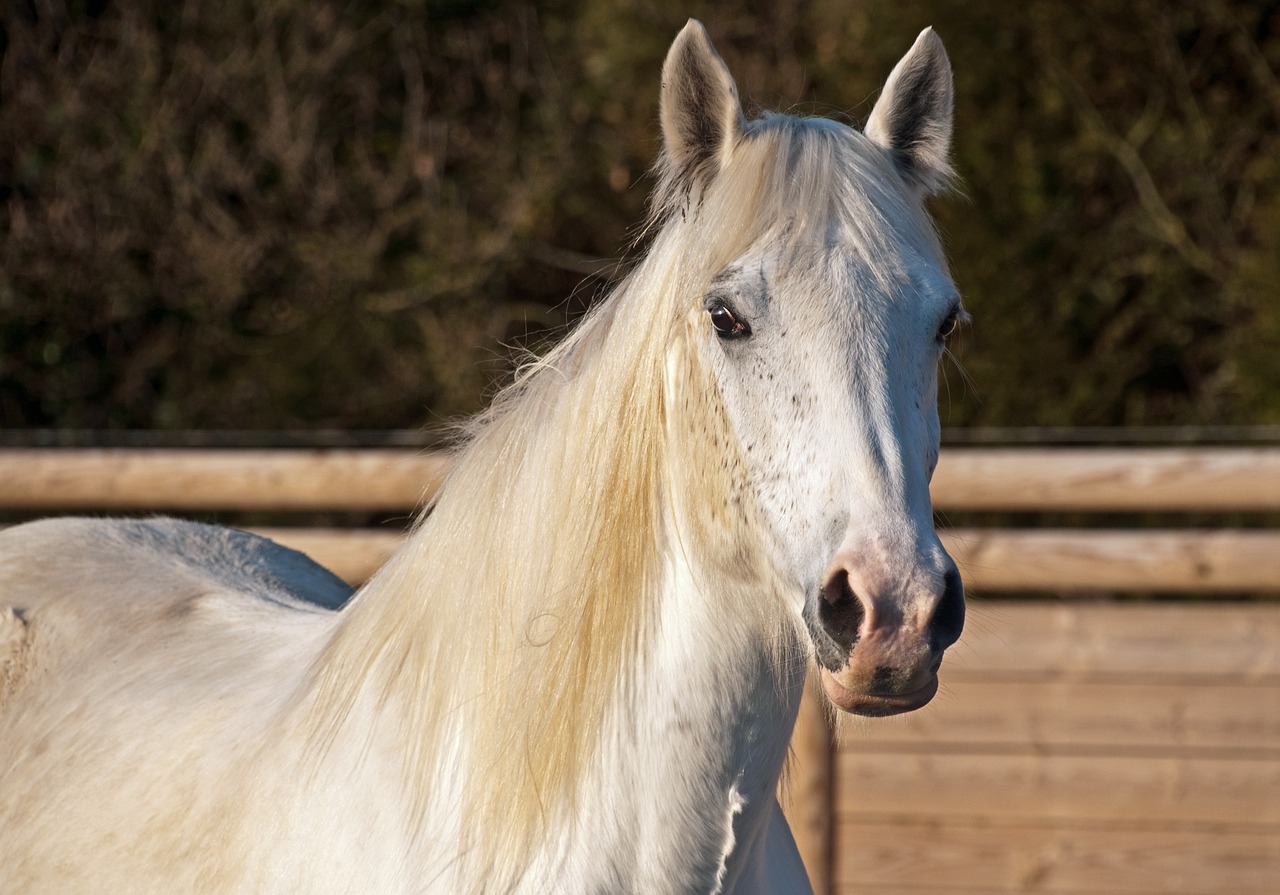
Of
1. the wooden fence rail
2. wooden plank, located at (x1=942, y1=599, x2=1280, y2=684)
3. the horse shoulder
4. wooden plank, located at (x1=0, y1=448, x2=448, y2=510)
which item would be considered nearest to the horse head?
the horse shoulder

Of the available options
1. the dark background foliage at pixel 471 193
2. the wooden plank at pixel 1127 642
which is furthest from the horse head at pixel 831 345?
the dark background foliage at pixel 471 193

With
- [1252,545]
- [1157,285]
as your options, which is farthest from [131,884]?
[1157,285]

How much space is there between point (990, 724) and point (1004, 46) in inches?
171

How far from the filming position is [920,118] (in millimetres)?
1748

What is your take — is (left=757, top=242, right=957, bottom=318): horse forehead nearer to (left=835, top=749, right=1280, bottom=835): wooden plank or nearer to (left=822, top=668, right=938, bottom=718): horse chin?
(left=822, top=668, right=938, bottom=718): horse chin

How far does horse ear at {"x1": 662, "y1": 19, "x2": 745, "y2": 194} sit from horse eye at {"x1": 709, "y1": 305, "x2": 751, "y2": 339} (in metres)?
0.21

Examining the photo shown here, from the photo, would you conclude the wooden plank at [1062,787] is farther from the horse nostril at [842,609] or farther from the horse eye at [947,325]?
the horse nostril at [842,609]

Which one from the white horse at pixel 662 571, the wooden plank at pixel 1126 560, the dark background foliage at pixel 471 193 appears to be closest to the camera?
the white horse at pixel 662 571

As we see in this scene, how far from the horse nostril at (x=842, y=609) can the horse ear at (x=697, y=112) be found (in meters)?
0.57

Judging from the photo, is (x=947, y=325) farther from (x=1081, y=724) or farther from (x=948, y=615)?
(x=1081, y=724)

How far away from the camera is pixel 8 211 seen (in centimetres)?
663

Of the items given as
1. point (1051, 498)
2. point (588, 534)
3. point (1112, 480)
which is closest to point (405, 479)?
point (1051, 498)

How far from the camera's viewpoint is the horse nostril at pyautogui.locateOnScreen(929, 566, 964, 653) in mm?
1301

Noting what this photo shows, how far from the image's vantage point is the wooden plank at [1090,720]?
3943 mm
